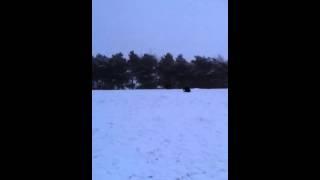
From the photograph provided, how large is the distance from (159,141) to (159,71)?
20.3m

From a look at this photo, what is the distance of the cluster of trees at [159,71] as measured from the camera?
26.6 m

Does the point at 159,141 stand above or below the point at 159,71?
below

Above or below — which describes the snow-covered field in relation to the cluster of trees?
below

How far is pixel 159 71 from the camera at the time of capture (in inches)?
1133

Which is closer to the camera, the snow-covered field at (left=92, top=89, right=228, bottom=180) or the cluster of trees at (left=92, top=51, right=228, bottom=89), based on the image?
the snow-covered field at (left=92, top=89, right=228, bottom=180)

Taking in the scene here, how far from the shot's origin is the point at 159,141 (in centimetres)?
862

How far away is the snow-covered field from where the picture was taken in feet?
21.1

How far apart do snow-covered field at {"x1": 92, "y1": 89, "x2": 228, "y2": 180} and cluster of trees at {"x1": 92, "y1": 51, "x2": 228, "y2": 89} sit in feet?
40.3

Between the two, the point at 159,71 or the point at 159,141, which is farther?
the point at 159,71
